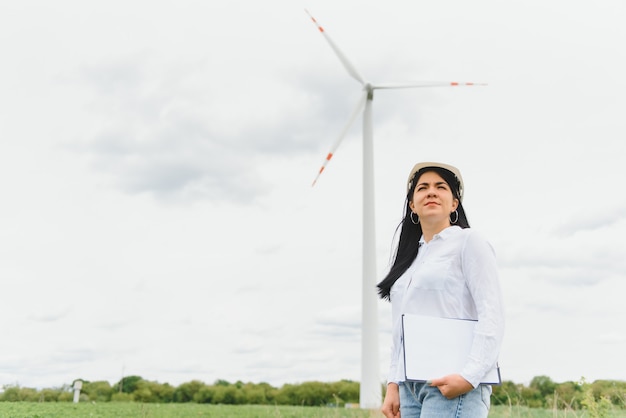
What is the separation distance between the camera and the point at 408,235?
15.0 ft

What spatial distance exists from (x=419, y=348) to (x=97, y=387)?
1962cm

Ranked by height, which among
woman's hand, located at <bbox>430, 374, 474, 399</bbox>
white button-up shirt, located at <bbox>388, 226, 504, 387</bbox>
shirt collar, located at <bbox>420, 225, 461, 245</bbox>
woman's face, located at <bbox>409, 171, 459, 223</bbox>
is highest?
woman's face, located at <bbox>409, 171, 459, 223</bbox>

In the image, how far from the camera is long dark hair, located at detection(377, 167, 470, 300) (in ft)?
13.9

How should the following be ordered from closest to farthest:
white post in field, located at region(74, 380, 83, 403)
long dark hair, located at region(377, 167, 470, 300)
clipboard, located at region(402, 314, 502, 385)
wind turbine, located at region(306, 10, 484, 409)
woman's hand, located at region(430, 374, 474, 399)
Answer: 1. woman's hand, located at region(430, 374, 474, 399)
2. clipboard, located at region(402, 314, 502, 385)
3. long dark hair, located at region(377, 167, 470, 300)
4. white post in field, located at region(74, 380, 83, 403)
5. wind turbine, located at region(306, 10, 484, 409)

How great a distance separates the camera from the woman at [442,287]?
3.59m

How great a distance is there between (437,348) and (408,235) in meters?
1.06

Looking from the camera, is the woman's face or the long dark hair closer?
the woman's face

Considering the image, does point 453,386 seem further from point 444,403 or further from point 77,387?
point 77,387

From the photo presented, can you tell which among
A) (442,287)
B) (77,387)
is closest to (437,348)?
(442,287)

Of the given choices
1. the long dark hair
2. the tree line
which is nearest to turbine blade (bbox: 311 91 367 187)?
the tree line

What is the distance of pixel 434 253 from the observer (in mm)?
4043

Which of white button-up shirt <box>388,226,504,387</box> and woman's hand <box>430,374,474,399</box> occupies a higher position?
white button-up shirt <box>388,226,504,387</box>

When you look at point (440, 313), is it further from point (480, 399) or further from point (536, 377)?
point (536, 377)

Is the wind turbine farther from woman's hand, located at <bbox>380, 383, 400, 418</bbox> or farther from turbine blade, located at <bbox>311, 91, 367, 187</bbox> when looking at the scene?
woman's hand, located at <bbox>380, 383, 400, 418</bbox>
